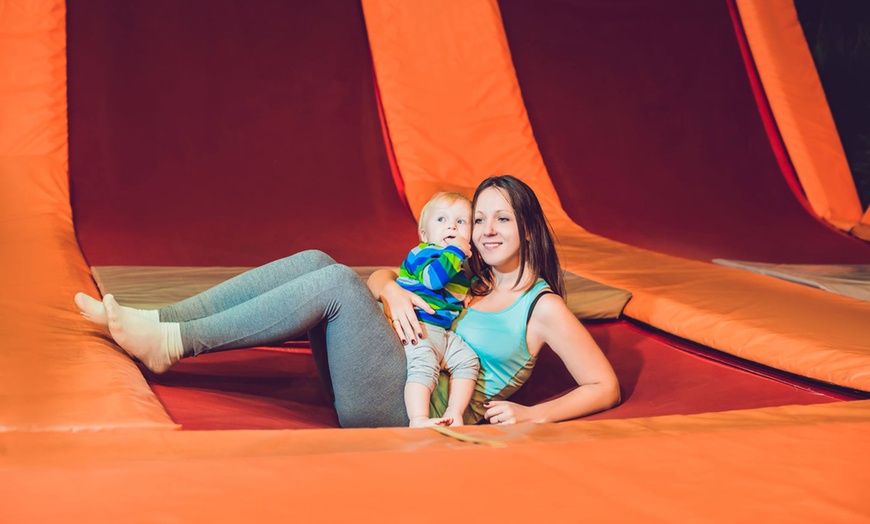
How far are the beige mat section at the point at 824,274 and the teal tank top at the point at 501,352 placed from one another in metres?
1.14

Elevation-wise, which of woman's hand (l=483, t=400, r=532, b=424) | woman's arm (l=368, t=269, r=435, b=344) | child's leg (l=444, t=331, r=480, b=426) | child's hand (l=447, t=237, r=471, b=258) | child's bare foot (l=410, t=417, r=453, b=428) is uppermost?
child's hand (l=447, t=237, r=471, b=258)

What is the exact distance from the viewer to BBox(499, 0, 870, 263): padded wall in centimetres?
326

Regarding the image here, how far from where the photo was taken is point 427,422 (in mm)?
1429

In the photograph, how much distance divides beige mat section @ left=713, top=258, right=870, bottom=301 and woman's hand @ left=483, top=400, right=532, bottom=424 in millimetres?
1271

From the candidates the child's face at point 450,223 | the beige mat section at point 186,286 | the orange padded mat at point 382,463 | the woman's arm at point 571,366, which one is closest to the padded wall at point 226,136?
the beige mat section at point 186,286

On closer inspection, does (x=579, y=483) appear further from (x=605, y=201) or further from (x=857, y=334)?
(x=605, y=201)

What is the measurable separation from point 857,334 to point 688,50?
2437mm

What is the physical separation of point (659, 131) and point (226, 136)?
1.74m

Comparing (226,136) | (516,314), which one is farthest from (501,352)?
(226,136)

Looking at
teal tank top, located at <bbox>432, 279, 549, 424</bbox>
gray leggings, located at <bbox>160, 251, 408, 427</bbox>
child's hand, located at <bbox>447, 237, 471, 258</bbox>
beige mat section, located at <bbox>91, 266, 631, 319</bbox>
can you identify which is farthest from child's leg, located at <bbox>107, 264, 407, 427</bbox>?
beige mat section, located at <bbox>91, 266, 631, 319</bbox>

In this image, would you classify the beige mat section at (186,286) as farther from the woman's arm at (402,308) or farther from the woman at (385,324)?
the woman's arm at (402,308)

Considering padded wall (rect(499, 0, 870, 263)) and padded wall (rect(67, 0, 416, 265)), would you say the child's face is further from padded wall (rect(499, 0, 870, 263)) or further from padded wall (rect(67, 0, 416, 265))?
padded wall (rect(499, 0, 870, 263))

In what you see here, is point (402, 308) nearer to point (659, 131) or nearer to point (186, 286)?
Answer: point (186, 286)

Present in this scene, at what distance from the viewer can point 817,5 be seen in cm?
403
